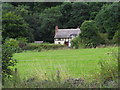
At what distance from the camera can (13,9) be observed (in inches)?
1591

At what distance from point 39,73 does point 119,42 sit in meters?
1.90

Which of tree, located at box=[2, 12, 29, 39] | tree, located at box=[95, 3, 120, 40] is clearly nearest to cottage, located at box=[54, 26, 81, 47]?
tree, located at box=[2, 12, 29, 39]

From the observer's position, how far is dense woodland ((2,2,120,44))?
1139 inches

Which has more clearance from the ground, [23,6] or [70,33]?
[23,6]

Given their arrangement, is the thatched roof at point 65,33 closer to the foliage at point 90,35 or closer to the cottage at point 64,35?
the cottage at point 64,35

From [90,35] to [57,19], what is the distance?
16.8 meters

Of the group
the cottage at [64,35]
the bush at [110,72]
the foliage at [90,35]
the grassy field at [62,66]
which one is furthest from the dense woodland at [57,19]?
the bush at [110,72]

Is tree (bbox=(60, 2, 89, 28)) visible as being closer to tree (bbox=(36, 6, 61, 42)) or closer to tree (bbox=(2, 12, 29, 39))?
tree (bbox=(36, 6, 61, 42))

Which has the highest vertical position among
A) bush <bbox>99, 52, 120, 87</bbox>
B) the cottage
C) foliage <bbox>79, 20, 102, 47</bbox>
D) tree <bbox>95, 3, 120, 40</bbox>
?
tree <bbox>95, 3, 120, 40</bbox>

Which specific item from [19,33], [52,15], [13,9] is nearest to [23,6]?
[13,9]

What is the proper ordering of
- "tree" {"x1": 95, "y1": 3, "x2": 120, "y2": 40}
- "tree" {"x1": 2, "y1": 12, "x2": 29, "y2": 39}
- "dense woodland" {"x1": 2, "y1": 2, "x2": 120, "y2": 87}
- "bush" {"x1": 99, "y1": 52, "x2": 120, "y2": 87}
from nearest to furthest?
1. "bush" {"x1": 99, "y1": 52, "x2": 120, "y2": 87}
2. "dense woodland" {"x1": 2, "y1": 2, "x2": 120, "y2": 87}
3. "tree" {"x1": 95, "y1": 3, "x2": 120, "y2": 40}
4. "tree" {"x1": 2, "y1": 12, "x2": 29, "y2": 39}

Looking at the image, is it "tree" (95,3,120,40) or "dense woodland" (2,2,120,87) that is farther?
"tree" (95,3,120,40)

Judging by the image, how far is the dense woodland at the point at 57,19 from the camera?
28.9 metres

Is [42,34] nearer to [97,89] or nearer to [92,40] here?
[92,40]
